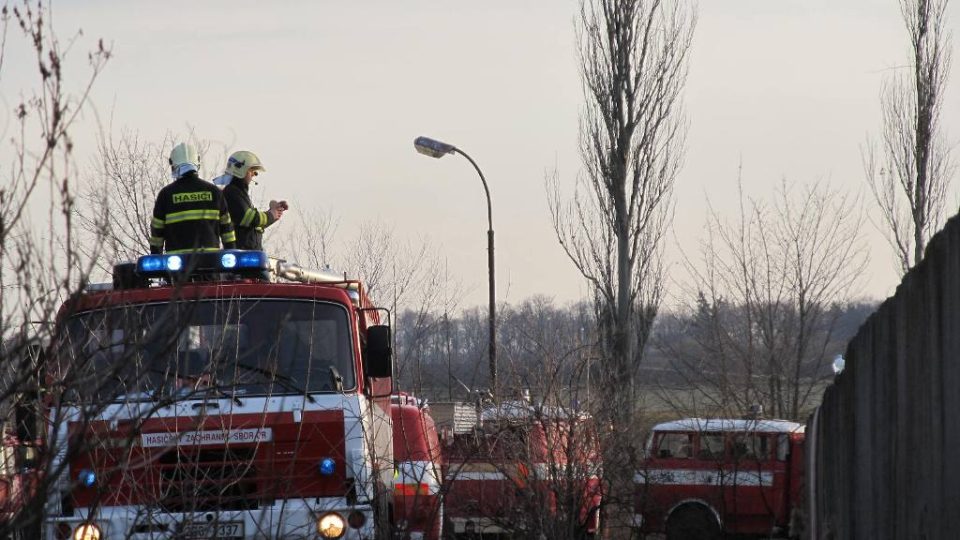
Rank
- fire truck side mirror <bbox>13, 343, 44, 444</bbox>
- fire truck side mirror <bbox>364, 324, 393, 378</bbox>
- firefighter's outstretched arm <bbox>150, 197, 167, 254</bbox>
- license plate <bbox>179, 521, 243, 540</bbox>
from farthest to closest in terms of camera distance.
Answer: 1. firefighter's outstretched arm <bbox>150, 197, 167, 254</bbox>
2. fire truck side mirror <bbox>364, 324, 393, 378</bbox>
3. license plate <bbox>179, 521, 243, 540</bbox>
4. fire truck side mirror <bbox>13, 343, 44, 444</bbox>

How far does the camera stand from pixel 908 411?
16.8ft

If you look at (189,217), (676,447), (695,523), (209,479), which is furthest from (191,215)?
(695,523)

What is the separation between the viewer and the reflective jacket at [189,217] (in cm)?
960

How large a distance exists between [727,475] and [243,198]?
315 inches

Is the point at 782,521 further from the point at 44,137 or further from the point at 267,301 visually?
the point at 44,137

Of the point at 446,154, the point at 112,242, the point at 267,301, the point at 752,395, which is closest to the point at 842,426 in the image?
the point at 267,301

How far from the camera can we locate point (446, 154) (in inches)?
898

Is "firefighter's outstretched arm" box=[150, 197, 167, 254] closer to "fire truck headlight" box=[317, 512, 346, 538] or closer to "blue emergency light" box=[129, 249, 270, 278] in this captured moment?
"blue emergency light" box=[129, 249, 270, 278]

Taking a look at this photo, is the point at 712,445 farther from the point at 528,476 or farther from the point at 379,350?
the point at 379,350

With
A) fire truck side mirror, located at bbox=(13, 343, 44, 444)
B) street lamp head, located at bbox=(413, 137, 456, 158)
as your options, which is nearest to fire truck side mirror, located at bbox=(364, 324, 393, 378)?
fire truck side mirror, located at bbox=(13, 343, 44, 444)

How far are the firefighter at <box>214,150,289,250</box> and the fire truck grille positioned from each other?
2.13 m

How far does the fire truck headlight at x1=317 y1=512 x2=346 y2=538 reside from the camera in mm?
8375

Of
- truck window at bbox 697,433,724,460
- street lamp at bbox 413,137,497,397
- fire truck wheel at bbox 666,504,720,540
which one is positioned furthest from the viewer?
street lamp at bbox 413,137,497,397

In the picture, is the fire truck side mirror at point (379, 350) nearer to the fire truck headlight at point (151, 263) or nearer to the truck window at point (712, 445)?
the fire truck headlight at point (151, 263)
